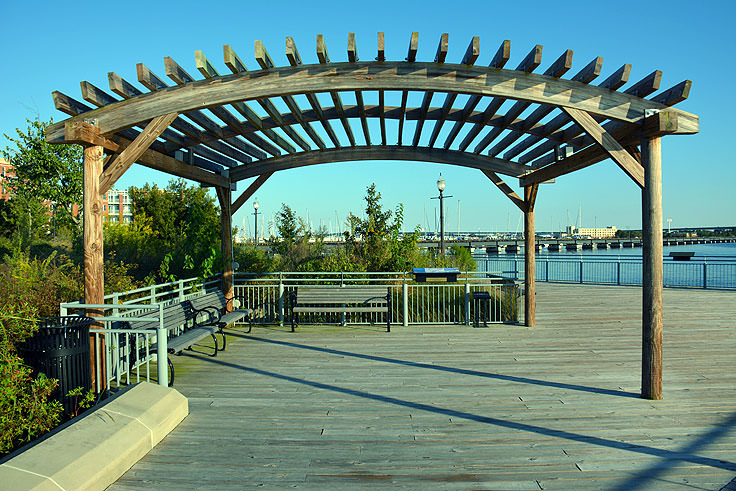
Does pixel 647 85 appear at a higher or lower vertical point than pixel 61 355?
higher

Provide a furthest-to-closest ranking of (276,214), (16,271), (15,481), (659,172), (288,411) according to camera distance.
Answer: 1. (276,214)
2. (16,271)
3. (659,172)
4. (288,411)
5. (15,481)

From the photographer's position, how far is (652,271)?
201 inches

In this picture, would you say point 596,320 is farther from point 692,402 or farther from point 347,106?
point 347,106

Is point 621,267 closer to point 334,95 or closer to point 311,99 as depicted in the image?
point 334,95

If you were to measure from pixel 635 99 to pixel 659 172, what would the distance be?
2.85 ft

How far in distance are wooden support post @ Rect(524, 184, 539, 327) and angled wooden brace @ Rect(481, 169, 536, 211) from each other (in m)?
0.13

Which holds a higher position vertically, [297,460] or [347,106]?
[347,106]

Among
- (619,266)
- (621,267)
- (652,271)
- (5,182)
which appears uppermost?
(5,182)

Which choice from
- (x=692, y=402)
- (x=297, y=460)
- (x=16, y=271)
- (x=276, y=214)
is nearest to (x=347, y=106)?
(x=297, y=460)

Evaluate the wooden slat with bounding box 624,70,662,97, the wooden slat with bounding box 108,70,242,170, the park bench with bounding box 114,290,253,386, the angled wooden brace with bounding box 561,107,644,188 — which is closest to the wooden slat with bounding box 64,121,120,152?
the wooden slat with bounding box 108,70,242,170

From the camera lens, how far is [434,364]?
22.0 feet

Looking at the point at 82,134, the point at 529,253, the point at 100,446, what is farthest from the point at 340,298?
the point at 100,446

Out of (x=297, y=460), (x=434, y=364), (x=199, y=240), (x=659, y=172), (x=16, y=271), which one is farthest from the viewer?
(x=199, y=240)

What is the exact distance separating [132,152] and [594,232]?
96.9 meters
